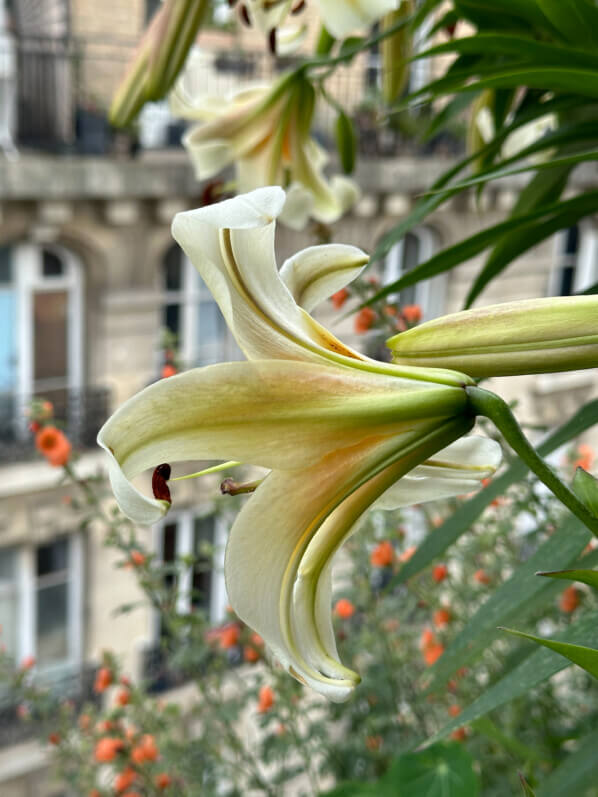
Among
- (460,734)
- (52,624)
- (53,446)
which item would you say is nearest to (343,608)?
(460,734)

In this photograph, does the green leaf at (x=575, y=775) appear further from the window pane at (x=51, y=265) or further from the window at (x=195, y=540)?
the window at (x=195, y=540)

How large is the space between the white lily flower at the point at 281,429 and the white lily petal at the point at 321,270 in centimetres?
2

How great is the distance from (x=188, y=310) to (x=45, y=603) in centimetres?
113

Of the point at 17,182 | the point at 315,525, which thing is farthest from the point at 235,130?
the point at 17,182

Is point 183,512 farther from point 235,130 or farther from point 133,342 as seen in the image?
point 235,130

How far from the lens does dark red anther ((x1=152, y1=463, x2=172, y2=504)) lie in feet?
0.71

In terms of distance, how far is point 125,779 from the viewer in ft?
2.90

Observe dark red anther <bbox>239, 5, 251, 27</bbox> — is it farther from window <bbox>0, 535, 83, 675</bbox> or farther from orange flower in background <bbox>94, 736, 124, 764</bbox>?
window <bbox>0, 535, 83, 675</bbox>

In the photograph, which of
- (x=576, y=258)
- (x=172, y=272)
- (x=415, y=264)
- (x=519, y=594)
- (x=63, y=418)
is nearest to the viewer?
(x=519, y=594)

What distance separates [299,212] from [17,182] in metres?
2.23

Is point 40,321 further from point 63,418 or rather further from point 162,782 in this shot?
point 162,782

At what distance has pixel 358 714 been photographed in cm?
93

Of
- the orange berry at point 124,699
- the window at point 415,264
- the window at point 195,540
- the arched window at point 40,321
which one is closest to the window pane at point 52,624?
the window at point 195,540

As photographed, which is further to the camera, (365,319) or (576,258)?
(576,258)
